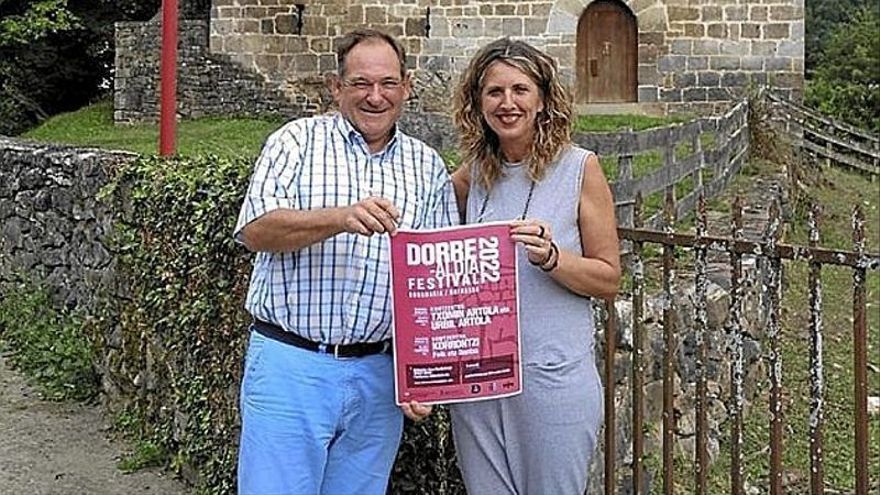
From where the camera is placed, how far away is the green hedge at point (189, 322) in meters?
4.35

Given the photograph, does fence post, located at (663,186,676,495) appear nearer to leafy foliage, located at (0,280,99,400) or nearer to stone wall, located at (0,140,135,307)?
stone wall, located at (0,140,135,307)

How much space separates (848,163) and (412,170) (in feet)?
50.1

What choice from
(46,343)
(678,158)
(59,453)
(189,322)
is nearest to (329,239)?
(189,322)

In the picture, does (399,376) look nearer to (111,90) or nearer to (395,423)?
(395,423)

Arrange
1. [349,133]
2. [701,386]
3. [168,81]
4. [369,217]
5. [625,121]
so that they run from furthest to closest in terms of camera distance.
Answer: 1. [625,121]
2. [168,81]
3. [701,386]
4. [349,133]
5. [369,217]

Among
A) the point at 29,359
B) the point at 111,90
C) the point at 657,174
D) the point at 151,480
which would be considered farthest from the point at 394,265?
the point at 111,90

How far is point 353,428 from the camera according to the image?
3.09 metres

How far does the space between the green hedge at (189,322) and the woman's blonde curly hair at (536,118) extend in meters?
1.09

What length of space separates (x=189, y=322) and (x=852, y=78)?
23309 mm

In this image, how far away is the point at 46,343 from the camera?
22.2 ft

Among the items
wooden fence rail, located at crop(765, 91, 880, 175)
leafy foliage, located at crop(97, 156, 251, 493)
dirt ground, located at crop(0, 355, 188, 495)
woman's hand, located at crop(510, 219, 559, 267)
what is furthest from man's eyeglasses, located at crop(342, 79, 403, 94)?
wooden fence rail, located at crop(765, 91, 880, 175)

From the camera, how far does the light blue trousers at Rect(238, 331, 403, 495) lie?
9.80ft

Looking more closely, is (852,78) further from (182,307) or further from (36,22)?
(182,307)

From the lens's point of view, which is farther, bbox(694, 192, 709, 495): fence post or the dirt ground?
the dirt ground
